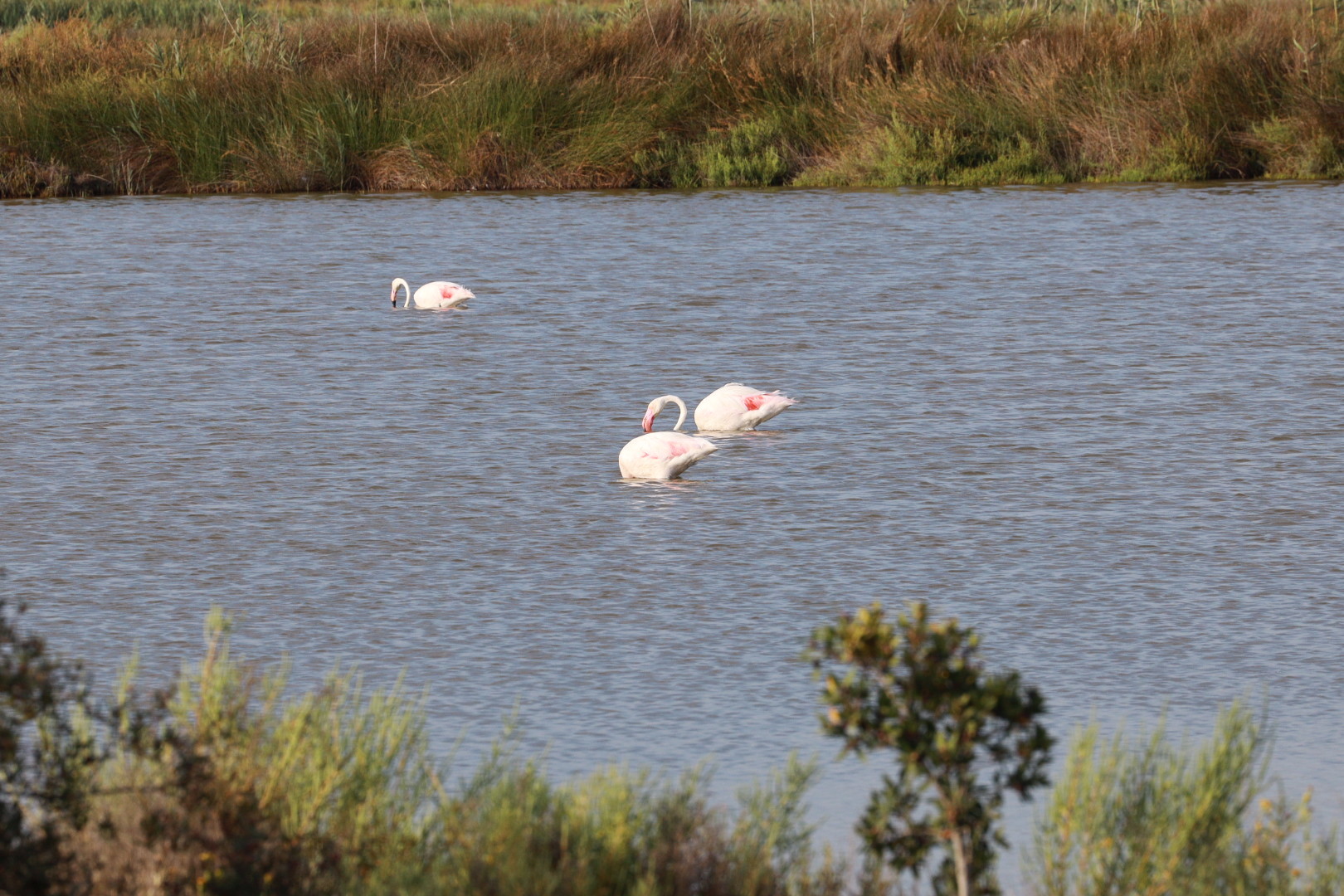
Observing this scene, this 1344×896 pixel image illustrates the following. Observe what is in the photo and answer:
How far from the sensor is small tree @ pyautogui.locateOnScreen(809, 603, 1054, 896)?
4.21 m

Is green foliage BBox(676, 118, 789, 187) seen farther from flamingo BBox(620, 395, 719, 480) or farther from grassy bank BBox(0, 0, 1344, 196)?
flamingo BBox(620, 395, 719, 480)

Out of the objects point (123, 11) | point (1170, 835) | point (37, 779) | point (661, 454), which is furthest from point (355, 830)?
point (123, 11)

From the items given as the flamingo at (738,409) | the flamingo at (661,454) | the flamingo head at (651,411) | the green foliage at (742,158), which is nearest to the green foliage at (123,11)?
the green foliage at (742,158)

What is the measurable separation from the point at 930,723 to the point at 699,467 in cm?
618

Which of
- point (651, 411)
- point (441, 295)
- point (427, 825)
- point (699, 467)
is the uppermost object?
point (427, 825)

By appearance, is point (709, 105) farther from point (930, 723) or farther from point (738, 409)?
point (930, 723)

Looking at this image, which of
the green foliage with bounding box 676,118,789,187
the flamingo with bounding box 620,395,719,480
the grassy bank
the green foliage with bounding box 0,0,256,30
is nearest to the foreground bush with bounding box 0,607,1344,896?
the flamingo with bounding box 620,395,719,480

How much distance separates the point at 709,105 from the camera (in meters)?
23.3

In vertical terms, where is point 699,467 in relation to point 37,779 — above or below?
below

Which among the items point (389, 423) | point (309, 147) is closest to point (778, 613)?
point (389, 423)

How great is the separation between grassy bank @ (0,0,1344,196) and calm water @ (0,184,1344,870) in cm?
285

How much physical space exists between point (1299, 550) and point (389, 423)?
509 cm

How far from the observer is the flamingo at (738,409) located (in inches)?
430

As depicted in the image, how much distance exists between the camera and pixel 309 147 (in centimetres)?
2294
